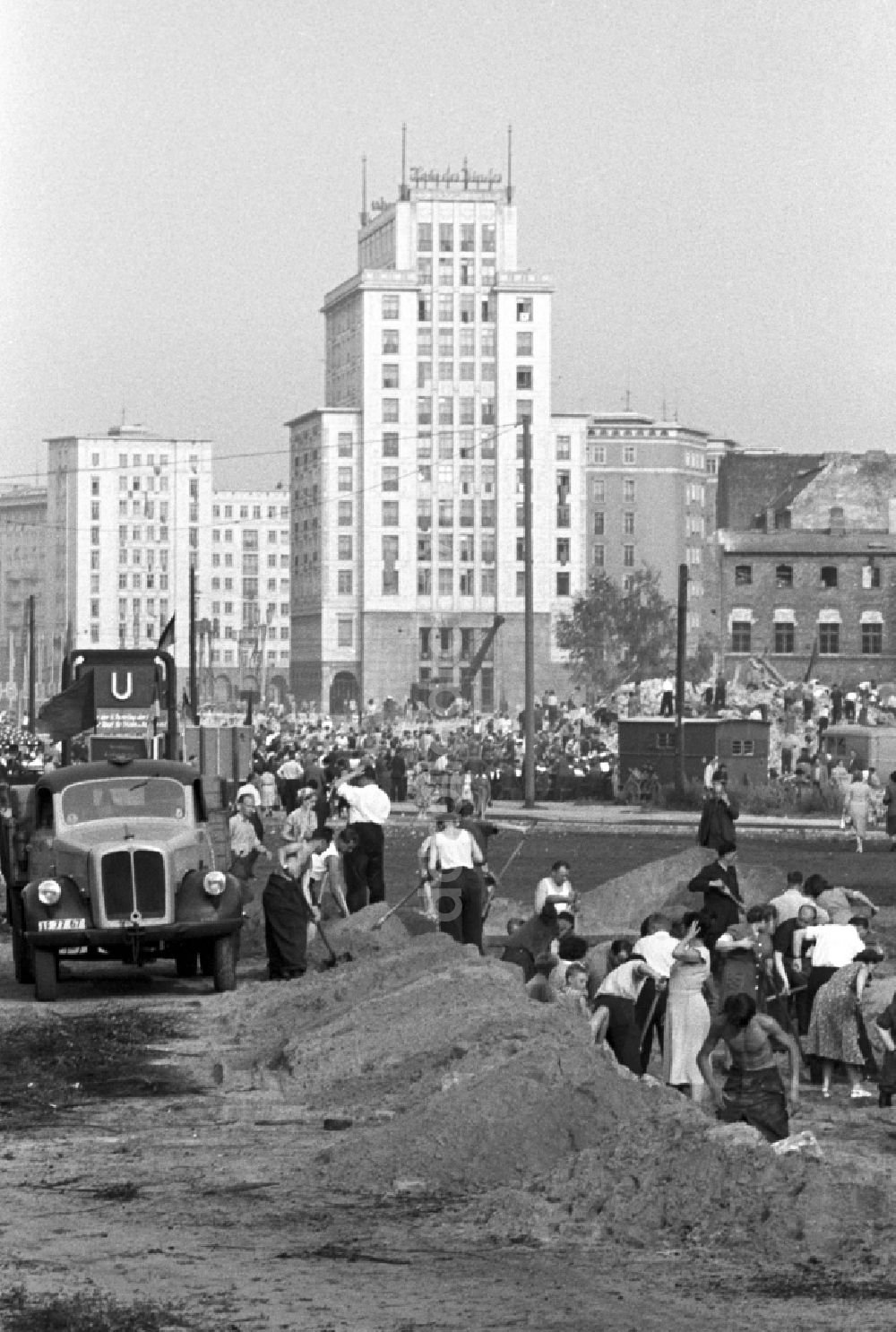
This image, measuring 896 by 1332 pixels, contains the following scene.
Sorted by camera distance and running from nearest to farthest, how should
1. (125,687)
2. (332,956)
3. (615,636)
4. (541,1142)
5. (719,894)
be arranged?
(541,1142) → (719,894) → (332,956) → (125,687) → (615,636)

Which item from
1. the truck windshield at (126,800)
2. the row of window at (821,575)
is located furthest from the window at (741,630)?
the truck windshield at (126,800)

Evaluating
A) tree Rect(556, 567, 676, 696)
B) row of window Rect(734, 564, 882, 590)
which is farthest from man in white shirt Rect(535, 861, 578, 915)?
tree Rect(556, 567, 676, 696)

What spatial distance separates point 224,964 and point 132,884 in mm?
1344

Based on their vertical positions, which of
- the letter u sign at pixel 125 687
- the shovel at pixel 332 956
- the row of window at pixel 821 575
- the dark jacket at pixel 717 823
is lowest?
the shovel at pixel 332 956

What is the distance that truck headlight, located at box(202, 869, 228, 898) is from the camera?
82.5 ft

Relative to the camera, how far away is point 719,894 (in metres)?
24.2

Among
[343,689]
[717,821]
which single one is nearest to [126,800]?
[717,821]

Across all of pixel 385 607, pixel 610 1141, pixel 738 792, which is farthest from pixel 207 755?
pixel 385 607

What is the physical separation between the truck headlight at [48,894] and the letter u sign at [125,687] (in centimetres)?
2582

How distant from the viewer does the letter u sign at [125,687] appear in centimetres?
5059

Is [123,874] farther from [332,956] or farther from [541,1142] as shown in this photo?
[541,1142]

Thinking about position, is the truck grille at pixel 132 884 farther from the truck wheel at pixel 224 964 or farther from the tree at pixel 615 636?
the tree at pixel 615 636

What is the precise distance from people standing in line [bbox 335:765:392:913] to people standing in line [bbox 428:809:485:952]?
3.93 m

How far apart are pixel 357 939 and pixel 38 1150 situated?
35.1 feet
